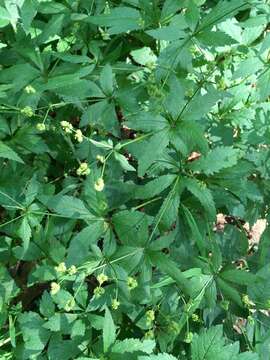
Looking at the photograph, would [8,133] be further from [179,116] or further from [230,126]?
[230,126]

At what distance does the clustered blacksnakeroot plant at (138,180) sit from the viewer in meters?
1.86

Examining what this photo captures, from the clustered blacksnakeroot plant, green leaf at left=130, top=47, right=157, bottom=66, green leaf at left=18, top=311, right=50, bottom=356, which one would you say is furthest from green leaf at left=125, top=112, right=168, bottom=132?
green leaf at left=18, top=311, right=50, bottom=356

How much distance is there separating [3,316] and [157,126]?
1150 mm

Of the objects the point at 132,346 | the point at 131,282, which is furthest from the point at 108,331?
the point at 131,282

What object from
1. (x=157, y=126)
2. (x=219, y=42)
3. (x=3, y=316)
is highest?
(x=219, y=42)

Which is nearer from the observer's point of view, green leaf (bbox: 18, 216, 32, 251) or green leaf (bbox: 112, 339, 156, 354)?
green leaf (bbox: 112, 339, 156, 354)

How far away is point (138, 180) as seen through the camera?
92.1 inches

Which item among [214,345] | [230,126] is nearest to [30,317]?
[214,345]

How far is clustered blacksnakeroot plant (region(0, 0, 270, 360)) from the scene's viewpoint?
6.11 feet

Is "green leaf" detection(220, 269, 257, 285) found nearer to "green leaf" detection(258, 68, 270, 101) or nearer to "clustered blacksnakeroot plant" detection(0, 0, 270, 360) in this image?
"clustered blacksnakeroot plant" detection(0, 0, 270, 360)

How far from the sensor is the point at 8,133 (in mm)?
2203

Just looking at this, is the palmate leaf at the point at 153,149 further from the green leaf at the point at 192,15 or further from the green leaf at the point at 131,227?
the green leaf at the point at 192,15

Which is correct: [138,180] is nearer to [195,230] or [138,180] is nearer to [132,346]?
[195,230]

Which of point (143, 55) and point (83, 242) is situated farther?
point (143, 55)
